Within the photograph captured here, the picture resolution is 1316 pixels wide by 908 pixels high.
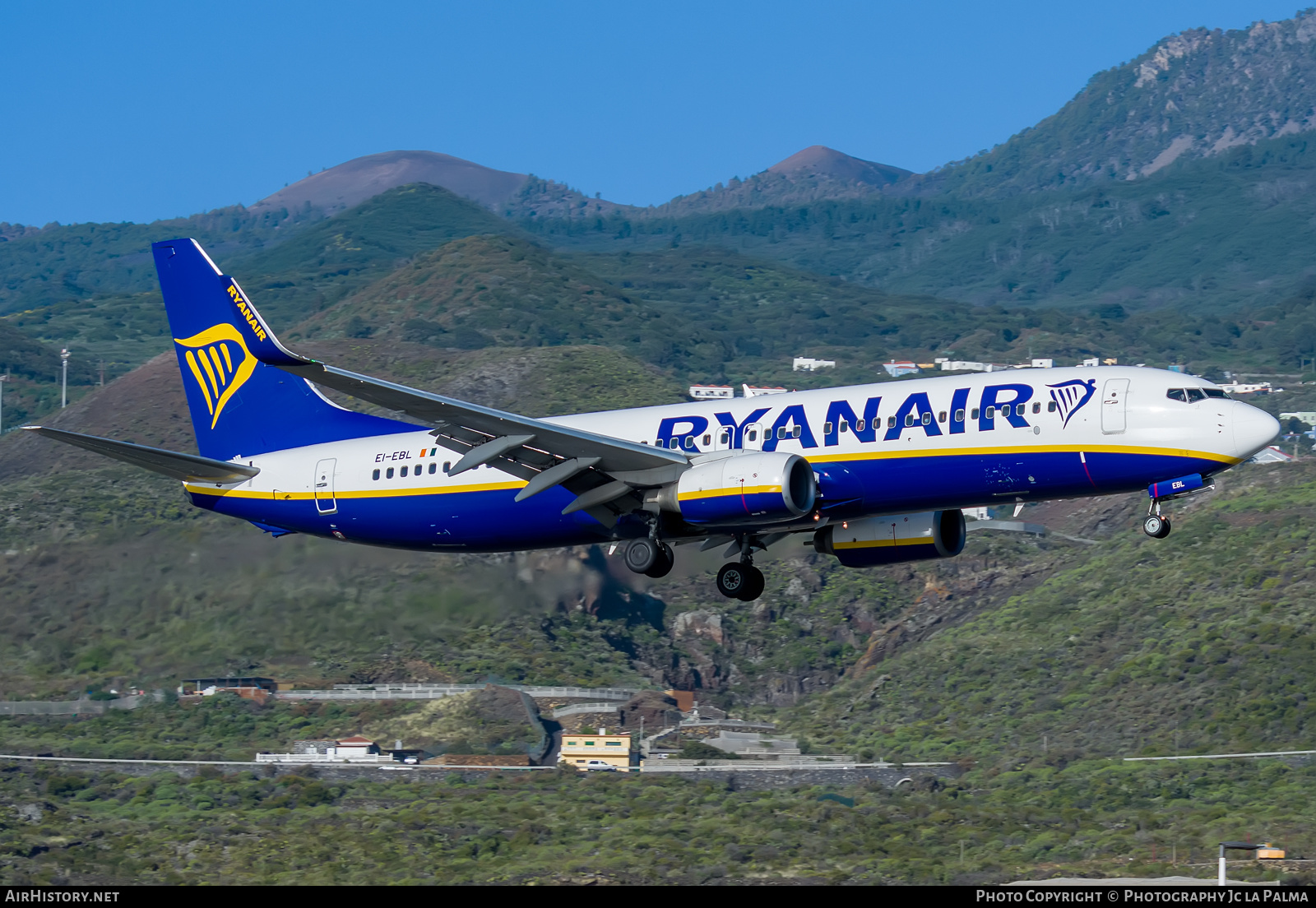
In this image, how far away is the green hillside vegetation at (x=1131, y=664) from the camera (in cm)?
10938

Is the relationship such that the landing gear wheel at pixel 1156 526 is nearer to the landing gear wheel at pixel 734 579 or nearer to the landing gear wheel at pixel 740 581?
the landing gear wheel at pixel 740 581

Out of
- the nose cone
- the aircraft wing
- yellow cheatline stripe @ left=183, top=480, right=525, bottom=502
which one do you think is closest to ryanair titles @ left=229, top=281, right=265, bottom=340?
yellow cheatline stripe @ left=183, top=480, right=525, bottom=502

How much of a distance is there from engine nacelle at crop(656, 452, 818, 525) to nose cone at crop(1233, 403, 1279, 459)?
10.8 m

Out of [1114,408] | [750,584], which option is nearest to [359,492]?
[750,584]

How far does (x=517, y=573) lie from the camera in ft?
209

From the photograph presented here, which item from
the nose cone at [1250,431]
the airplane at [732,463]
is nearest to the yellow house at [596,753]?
the airplane at [732,463]

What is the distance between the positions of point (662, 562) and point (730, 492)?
4543mm

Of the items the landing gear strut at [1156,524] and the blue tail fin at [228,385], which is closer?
the landing gear strut at [1156,524]

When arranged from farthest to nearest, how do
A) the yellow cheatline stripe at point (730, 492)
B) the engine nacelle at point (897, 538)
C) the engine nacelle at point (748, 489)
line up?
the engine nacelle at point (897, 538) → the engine nacelle at point (748, 489) → the yellow cheatline stripe at point (730, 492)

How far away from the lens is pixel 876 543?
A: 50062 millimetres

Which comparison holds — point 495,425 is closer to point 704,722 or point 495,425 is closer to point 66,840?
point 66,840

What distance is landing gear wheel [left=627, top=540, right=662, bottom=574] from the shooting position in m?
48.4

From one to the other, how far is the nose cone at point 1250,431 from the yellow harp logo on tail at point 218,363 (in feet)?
105

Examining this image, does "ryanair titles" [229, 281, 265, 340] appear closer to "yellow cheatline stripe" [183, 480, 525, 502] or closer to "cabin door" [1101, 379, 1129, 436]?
"yellow cheatline stripe" [183, 480, 525, 502]
